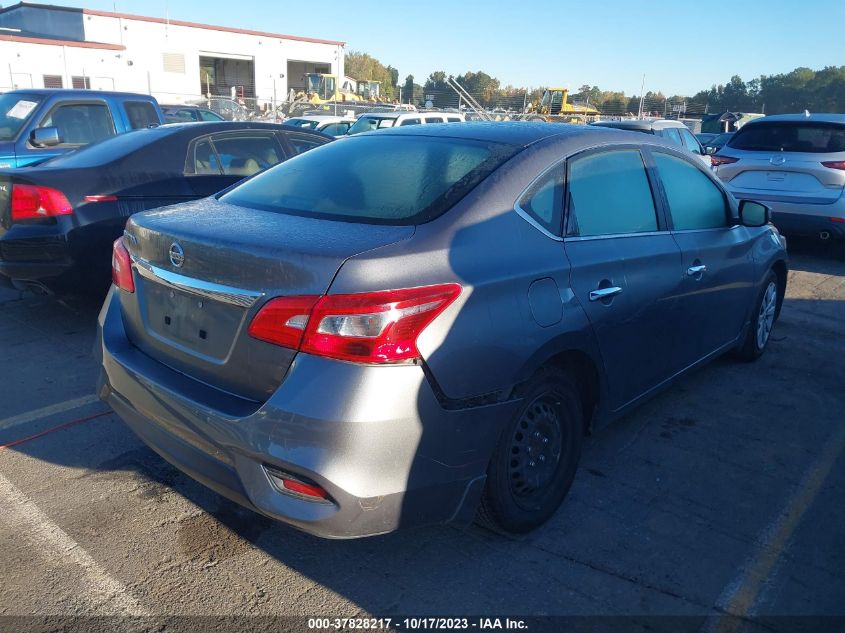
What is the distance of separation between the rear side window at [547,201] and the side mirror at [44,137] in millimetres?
6591

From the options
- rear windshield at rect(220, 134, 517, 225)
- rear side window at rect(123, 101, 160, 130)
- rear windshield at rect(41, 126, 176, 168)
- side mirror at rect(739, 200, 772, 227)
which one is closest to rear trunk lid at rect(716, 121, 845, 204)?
side mirror at rect(739, 200, 772, 227)

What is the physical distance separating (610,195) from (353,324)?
5.75 feet

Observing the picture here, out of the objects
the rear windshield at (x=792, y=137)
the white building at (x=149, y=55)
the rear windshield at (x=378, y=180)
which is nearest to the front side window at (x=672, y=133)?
the rear windshield at (x=792, y=137)

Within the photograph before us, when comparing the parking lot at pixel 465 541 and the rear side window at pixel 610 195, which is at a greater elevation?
the rear side window at pixel 610 195

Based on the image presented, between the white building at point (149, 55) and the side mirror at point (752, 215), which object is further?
the white building at point (149, 55)

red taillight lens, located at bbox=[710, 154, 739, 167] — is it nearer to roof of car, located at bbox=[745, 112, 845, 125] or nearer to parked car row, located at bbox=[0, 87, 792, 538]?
roof of car, located at bbox=[745, 112, 845, 125]

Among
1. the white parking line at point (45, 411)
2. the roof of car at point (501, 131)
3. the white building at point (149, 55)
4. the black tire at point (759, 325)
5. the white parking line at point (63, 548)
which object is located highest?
the white building at point (149, 55)

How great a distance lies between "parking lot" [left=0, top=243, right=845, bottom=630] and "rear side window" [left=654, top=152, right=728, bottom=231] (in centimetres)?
120

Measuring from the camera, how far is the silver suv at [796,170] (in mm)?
8398

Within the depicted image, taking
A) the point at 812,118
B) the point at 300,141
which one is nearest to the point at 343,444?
the point at 300,141

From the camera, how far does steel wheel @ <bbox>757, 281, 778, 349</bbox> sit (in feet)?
17.1

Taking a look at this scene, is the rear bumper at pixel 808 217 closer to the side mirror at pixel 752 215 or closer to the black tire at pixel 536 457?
the side mirror at pixel 752 215

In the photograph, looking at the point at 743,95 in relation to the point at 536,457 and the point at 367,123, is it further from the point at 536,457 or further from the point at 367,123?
the point at 536,457

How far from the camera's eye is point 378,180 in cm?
315
